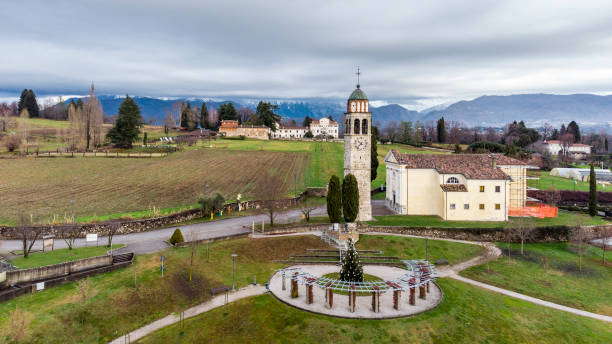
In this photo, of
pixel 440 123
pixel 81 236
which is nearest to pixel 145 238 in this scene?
pixel 81 236

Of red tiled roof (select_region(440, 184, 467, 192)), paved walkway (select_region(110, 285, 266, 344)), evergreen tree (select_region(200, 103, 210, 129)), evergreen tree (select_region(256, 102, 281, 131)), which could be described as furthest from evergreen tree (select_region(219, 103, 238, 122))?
paved walkway (select_region(110, 285, 266, 344))

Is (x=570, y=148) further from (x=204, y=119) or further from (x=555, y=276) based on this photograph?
(x=204, y=119)

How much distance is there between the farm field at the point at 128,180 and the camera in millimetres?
42531

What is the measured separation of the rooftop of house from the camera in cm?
4431

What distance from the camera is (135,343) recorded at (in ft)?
63.3

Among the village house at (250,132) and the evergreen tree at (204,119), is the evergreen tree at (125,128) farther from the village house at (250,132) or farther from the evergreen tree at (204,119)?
the evergreen tree at (204,119)

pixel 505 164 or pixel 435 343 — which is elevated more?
A: pixel 505 164

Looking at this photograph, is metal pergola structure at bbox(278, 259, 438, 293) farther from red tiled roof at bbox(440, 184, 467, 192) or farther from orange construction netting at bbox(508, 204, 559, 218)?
orange construction netting at bbox(508, 204, 559, 218)

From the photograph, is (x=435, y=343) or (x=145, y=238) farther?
(x=145, y=238)

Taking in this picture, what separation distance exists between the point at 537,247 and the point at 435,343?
88.7ft

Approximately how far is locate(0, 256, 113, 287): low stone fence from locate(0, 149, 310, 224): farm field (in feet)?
46.1

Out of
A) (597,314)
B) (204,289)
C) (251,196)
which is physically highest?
(251,196)

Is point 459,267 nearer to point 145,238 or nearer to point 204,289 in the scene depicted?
point 204,289

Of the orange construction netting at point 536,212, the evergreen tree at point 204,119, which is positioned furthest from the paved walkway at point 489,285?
the evergreen tree at point 204,119
